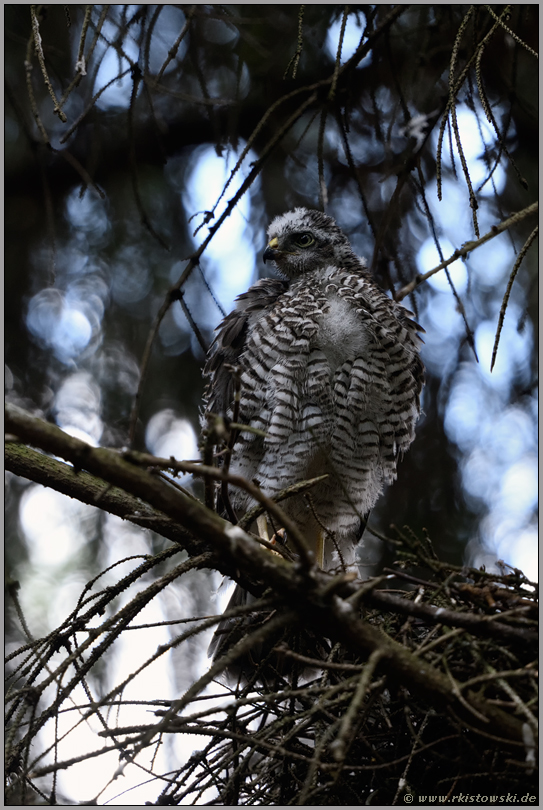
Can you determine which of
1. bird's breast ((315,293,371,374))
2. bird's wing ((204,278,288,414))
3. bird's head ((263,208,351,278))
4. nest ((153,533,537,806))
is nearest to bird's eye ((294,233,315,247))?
bird's head ((263,208,351,278))

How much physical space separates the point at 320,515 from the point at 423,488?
1.25 meters

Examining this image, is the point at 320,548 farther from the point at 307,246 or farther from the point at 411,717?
the point at 307,246

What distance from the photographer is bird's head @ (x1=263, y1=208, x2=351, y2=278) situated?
380 cm

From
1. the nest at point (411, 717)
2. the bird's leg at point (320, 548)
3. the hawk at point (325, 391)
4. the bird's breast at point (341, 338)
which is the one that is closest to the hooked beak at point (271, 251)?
the hawk at point (325, 391)

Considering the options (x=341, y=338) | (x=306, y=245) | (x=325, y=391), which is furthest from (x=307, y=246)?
(x=325, y=391)

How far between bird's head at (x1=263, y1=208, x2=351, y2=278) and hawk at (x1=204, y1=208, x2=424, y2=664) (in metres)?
0.28

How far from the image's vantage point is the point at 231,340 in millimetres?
3494

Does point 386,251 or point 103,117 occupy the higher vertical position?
point 103,117

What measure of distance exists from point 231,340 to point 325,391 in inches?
26.5

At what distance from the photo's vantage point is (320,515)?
134 inches

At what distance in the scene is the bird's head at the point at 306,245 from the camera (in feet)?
12.5

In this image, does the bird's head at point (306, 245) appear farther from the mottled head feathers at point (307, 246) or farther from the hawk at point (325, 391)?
the hawk at point (325, 391)

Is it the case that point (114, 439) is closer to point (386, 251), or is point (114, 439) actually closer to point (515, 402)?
point (386, 251)

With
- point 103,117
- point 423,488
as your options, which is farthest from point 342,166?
point 423,488
